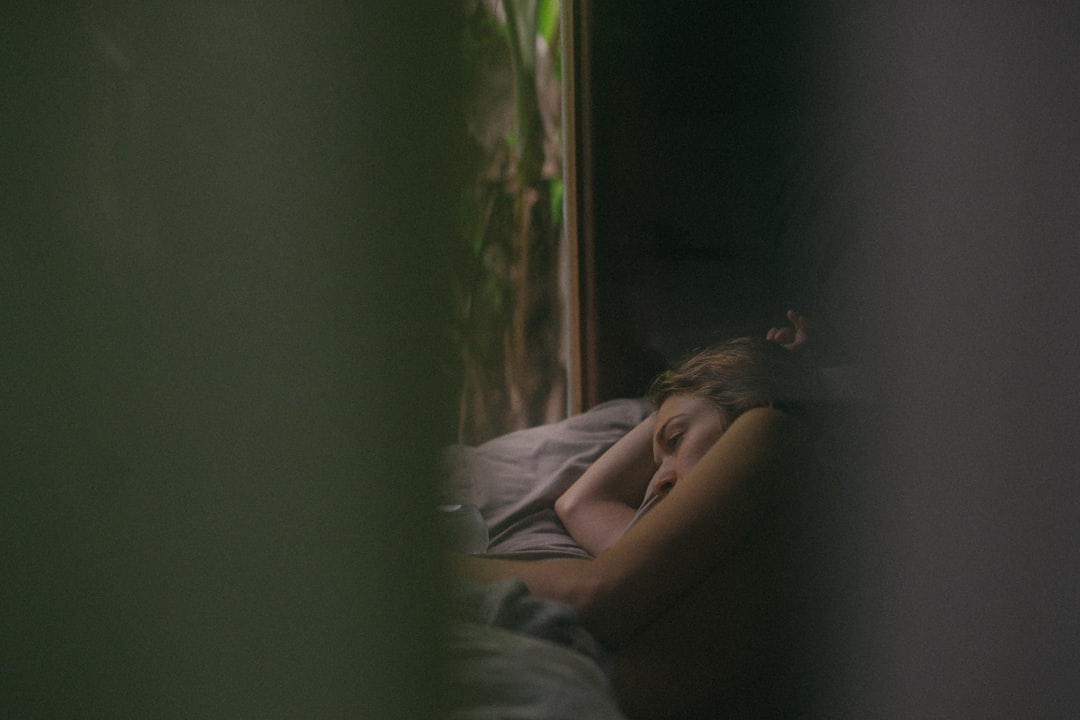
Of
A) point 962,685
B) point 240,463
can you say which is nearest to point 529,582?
point 240,463

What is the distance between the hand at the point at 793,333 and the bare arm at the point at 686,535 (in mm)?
75

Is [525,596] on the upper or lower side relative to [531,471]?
lower

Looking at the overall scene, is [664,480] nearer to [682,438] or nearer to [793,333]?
[682,438]

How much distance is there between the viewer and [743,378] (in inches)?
34.4

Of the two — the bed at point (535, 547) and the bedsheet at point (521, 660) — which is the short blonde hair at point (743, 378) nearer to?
the bed at point (535, 547)

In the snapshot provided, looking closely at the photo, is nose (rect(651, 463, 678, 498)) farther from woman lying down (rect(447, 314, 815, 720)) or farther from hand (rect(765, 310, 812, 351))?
hand (rect(765, 310, 812, 351))

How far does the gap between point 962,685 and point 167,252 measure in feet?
3.27

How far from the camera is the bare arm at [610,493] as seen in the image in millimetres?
870

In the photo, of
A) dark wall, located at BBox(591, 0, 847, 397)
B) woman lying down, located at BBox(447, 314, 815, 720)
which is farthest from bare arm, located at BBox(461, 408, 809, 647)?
dark wall, located at BBox(591, 0, 847, 397)

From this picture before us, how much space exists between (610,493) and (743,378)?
0.18 m

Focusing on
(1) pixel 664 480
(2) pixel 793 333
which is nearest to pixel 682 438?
(1) pixel 664 480

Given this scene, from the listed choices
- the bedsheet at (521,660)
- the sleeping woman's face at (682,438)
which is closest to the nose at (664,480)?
the sleeping woman's face at (682,438)

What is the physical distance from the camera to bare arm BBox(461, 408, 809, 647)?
2.78 feet

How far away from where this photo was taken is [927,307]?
0.93 m
